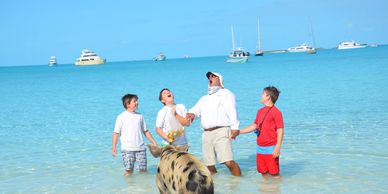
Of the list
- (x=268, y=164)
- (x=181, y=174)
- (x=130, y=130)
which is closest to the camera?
(x=181, y=174)

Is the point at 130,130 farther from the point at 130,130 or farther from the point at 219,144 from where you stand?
the point at 219,144

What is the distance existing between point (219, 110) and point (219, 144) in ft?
1.68

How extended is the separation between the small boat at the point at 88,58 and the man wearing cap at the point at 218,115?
134968mm

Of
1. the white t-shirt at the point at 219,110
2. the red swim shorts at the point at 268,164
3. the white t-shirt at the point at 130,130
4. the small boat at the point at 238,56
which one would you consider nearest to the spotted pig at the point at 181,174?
the white t-shirt at the point at 219,110

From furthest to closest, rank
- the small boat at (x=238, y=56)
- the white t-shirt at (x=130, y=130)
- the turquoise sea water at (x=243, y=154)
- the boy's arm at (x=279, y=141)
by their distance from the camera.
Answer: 1. the small boat at (x=238, y=56)
2. the white t-shirt at (x=130, y=130)
3. the turquoise sea water at (x=243, y=154)
4. the boy's arm at (x=279, y=141)

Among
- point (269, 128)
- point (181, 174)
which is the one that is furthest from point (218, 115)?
point (181, 174)

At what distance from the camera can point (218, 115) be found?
26.4ft

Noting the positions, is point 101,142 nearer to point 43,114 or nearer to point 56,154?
point 56,154

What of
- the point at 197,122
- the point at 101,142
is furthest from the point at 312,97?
the point at 101,142

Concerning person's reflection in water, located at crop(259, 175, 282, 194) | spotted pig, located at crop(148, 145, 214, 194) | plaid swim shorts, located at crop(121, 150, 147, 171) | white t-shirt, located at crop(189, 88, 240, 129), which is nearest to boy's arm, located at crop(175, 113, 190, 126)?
white t-shirt, located at crop(189, 88, 240, 129)

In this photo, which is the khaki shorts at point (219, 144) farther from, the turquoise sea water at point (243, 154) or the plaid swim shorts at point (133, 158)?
the plaid swim shorts at point (133, 158)

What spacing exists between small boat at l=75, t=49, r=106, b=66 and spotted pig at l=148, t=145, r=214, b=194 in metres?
137

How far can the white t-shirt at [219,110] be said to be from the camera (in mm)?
8008

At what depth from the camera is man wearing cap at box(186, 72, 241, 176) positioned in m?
8.02
